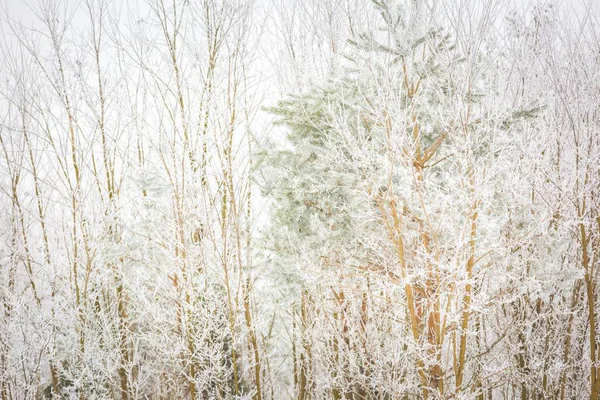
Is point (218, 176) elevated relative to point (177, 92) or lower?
lower

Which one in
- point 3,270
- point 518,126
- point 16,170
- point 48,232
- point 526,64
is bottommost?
point 3,270

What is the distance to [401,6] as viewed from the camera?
433cm

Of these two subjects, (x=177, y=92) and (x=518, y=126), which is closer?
(x=518, y=126)

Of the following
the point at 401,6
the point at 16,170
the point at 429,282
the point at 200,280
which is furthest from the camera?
the point at 16,170

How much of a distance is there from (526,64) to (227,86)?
5775mm

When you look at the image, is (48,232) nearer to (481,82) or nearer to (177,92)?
(177,92)

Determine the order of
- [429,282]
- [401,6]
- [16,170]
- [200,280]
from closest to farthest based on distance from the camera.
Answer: [401,6] → [429,282] → [200,280] → [16,170]

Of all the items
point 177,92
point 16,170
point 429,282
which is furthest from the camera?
point 16,170

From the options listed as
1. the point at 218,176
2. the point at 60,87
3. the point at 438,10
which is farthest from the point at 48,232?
the point at 438,10

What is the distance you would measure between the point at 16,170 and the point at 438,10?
7775mm

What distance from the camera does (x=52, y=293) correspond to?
6.67 metres

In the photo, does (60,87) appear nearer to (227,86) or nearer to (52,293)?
(227,86)

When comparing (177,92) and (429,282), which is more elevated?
(177,92)

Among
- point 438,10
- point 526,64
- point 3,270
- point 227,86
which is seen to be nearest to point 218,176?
point 227,86
